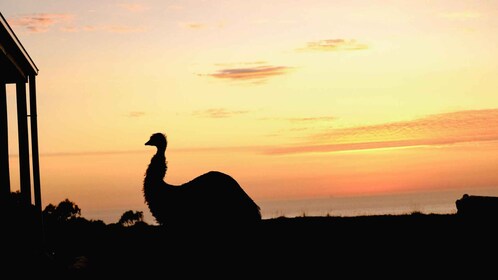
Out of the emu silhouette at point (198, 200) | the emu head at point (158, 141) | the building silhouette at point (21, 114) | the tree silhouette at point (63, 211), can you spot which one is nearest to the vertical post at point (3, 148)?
the building silhouette at point (21, 114)

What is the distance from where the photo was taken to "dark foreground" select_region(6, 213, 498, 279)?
16.8m

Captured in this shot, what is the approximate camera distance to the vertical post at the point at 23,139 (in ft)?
58.5

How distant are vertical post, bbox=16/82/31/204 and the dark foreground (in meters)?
1.10

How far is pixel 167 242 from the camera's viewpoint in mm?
20328

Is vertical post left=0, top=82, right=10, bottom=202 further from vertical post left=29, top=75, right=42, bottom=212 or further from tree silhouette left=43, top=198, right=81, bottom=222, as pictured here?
tree silhouette left=43, top=198, right=81, bottom=222

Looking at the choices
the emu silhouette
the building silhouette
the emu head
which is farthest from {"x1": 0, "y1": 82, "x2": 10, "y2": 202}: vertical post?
the emu head

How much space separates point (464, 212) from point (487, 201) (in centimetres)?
47

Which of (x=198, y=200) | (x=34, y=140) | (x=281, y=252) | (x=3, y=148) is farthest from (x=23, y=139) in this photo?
(x=281, y=252)

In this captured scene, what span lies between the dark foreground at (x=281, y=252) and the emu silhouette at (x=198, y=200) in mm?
222

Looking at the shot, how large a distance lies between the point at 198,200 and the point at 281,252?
1.80 meters

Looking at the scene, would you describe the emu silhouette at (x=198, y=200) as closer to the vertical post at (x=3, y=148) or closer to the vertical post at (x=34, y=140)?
the vertical post at (x=34, y=140)

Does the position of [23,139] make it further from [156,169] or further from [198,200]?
[198,200]

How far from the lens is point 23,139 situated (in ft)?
59.3

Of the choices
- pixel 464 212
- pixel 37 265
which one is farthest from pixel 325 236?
pixel 37 265
